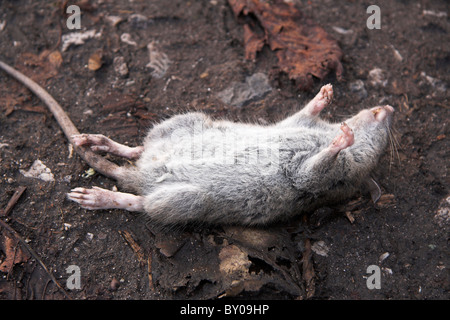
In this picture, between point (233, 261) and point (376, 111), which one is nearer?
point (233, 261)

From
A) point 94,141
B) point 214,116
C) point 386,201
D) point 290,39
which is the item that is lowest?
point 386,201

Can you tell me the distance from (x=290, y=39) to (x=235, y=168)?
2207 mm

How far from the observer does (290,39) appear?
4.96 m

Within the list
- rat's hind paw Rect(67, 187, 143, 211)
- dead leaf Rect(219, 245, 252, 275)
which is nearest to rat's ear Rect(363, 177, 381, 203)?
dead leaf Rect(219, 245, 252, 275)

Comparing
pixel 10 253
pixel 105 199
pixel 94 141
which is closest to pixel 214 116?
pixel 94 141

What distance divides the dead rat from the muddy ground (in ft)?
0.68

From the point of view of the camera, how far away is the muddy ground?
3.47 m

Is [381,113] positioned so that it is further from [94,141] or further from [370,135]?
[94,141]

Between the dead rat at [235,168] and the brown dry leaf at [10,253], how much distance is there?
631mm

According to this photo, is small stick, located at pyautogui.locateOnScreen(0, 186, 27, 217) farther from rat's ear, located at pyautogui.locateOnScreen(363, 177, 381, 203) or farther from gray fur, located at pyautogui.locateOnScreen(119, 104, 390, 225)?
rat's ear, located at pyautogui.locateOnScreen(363, 177, 381, 203)

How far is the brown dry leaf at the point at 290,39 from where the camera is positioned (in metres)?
Answer: 4.75

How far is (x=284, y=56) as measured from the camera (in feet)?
16.0

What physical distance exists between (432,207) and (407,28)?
8.68 ft

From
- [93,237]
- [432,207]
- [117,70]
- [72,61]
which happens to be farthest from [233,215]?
[72,61]
